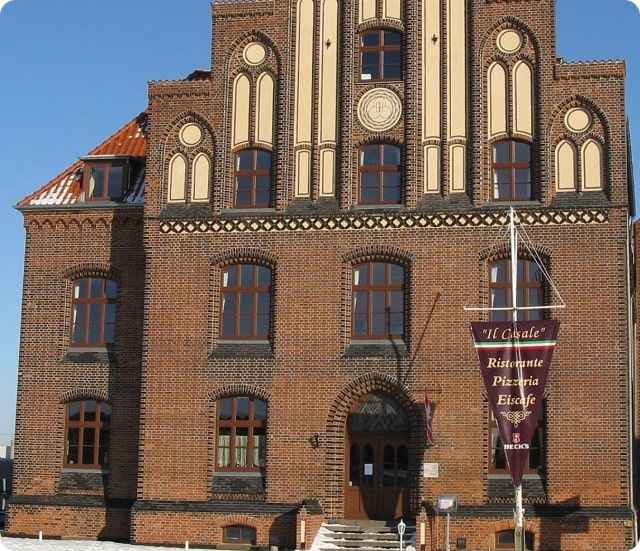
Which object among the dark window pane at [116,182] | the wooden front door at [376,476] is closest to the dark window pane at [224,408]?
the wooden front door at [376,476]

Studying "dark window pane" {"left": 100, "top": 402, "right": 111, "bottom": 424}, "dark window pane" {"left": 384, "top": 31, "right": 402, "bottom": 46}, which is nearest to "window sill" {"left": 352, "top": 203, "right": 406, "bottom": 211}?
"dark window pane" {"left": 384, "top": 31, "right": 402, "bottom": 46}

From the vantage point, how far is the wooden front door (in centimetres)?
3061

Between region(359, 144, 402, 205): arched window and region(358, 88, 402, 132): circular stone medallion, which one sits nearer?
region(359, 144, 402, 205): arched window

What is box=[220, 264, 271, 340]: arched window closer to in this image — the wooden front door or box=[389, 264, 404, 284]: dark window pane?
box=[389, 264, 404, 284]: dark window pane

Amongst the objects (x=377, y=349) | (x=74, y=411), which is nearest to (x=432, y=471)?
(x=377, y=349)

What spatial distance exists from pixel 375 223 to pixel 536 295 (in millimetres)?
4457

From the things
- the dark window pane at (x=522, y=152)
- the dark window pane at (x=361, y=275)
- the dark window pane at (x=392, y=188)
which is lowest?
the dark window pane at (x=361, y=275)

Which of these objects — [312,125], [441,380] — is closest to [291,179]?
[312,125]

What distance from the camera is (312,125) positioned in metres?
31.8

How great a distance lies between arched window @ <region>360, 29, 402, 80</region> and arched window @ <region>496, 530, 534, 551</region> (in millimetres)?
12085

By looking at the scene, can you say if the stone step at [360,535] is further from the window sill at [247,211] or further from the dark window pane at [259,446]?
the window sill at [247,211]

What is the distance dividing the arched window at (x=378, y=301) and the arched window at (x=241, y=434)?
3.26 meters

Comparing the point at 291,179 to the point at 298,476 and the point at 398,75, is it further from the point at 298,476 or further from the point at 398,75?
the point at 298,476

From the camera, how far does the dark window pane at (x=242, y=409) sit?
102 ft
